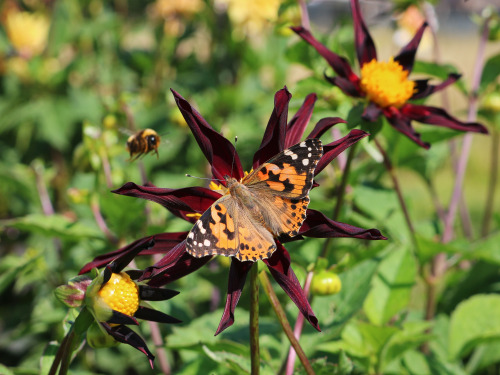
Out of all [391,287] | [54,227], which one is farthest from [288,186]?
[54,227]

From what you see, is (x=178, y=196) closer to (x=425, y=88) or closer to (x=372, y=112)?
(x=372, y=112)

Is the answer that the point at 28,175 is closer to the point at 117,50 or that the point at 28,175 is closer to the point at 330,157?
the point at 117,50

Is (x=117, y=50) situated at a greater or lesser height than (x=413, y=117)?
lesser

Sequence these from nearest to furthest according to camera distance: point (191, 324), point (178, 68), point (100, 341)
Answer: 1. point (100, 341)
2. point (191, 324)
3. point (178, 68)

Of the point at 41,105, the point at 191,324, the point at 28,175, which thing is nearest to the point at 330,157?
the point at 191,324

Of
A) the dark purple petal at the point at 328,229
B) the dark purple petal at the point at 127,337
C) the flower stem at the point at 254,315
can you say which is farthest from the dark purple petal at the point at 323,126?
the dark purple petal at the point at 127,337

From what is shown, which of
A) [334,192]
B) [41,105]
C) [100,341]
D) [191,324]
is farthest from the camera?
[41,105]

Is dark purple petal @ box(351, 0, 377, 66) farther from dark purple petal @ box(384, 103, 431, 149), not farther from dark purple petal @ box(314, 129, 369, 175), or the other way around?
dark purple petal @ box(314, 129, 369, 175)
